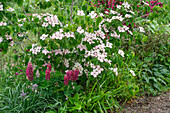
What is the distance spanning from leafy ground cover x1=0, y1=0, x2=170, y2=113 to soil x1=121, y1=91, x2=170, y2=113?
0.08m

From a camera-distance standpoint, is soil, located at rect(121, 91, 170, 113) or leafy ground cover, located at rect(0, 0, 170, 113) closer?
leafy ground cover, located at rect(0, 0, 170, 113)

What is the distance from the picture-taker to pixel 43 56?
2004mm

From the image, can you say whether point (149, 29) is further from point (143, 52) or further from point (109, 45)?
point (109, 45)

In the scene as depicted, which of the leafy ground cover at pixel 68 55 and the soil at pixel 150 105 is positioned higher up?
the leafy ground cover at pixel 68 55

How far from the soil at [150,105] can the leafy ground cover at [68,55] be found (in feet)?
0.26

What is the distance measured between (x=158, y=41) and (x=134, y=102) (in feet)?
4.58

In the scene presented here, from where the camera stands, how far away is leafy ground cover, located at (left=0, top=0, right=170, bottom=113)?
6.12 ft

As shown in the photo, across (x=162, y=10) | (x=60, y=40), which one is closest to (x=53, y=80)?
(x=60, y=40)

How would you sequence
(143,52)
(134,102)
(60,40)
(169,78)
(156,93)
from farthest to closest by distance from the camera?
1. (143,52)
2. (169,78)
3. (156,93)
4. (134,102)
5. (60,40)

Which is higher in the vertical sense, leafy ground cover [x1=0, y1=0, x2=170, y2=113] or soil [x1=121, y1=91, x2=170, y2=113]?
leafy ground cover [x1=0, y1=0, x2=170, y2=113]

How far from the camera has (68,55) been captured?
207 cm

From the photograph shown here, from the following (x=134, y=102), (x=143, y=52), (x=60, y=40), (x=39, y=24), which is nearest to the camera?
(x=60, y=40)

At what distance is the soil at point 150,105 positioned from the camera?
2352 millimetres

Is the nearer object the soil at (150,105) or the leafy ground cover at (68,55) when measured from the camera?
the leafy ground cover at (68,55)
